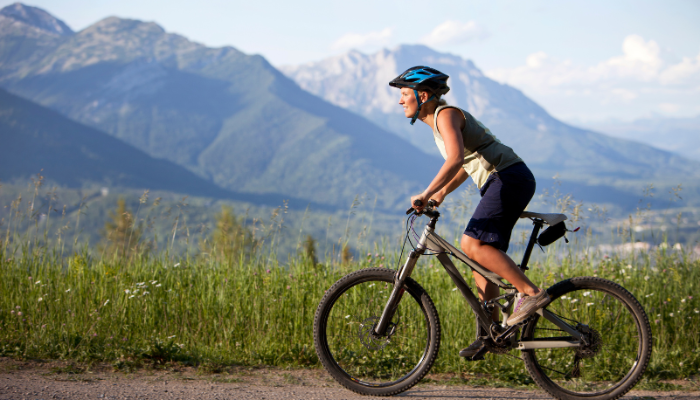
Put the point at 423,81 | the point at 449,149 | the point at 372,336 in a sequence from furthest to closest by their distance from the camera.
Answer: the point at 372,336 < the point at 423,81 < the point at 449,149

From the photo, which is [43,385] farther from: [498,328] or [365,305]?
[498,328]

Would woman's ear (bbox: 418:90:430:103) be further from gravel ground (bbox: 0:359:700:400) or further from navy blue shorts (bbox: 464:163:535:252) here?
gravel ground (bbox: 0:359:700:400)

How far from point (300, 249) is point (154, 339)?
192cm

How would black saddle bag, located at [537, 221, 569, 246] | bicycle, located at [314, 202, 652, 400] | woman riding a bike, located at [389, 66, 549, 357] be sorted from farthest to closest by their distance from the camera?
bicycle, located at [314, 202, 652, 400] → black saddle bag, located at [537, 221, 569, 246] → woman riding a bike, located at [389, 66, 549, 357]

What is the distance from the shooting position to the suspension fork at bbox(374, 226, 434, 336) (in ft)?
12.0

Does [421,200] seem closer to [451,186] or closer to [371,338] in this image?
[451,186]

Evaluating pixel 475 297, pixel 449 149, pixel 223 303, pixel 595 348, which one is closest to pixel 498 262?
pixel 475 297

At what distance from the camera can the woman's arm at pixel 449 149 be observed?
3.25m

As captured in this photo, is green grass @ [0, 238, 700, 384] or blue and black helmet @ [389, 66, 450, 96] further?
green grass @ [0, 238, 700, 384]

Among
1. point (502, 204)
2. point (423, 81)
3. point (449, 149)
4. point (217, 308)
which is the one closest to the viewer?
point (449, 149)

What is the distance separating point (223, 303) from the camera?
491 centimetres

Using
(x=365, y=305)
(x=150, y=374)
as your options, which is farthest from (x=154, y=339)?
(x=365, y=305)

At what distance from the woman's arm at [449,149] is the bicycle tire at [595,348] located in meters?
1.14

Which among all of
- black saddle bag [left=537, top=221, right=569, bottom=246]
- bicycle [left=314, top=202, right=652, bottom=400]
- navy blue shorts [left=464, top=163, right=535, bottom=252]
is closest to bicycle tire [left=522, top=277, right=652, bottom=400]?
bicycle [left=314, top=202, right=652, bottom=400]
